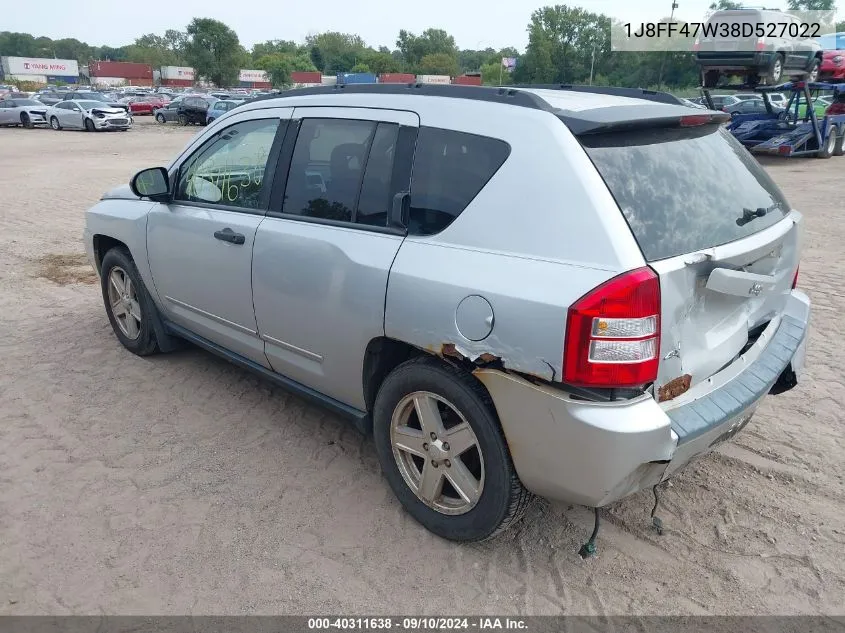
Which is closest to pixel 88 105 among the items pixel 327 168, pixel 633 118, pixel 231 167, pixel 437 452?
pixel 231 167

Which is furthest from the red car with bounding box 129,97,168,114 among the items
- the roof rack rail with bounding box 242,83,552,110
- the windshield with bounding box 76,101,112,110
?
the roof rack rail with bounding box 242,83,552,110

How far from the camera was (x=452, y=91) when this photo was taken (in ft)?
9.28

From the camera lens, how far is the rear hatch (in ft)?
7.48

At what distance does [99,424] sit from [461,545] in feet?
7.81

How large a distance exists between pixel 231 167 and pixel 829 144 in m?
18.4

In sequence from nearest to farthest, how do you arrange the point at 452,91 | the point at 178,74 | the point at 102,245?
the point at 452,91 → the point at 102,245 → the point at 178,74

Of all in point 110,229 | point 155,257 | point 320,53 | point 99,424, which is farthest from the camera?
point 320,53

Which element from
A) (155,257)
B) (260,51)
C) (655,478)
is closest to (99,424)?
(155,257)

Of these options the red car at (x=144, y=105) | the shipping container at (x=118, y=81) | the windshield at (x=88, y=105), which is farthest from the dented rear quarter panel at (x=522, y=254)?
the shipping container at (x=118, y=81)

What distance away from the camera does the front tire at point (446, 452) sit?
2.51 m

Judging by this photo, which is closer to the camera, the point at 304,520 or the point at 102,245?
the point at 304,520

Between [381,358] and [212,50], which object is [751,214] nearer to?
[381,358]

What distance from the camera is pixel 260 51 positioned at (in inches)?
5891

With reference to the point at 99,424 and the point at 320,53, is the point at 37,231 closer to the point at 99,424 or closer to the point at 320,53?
the point at 99,424
